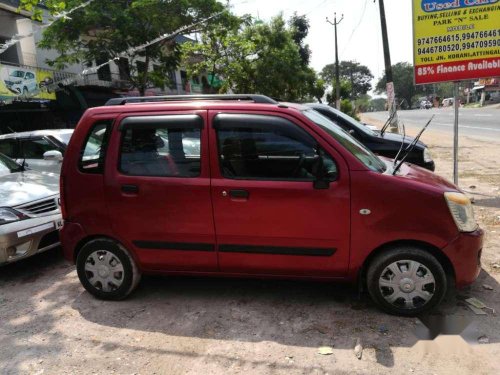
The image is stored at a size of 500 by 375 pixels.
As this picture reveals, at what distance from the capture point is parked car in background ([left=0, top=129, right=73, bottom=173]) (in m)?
7.48

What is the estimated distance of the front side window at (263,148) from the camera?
11.6 ft

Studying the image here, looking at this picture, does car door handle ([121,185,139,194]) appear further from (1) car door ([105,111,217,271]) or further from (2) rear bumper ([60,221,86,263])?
(2) rear bumper ([60,221,86,263])

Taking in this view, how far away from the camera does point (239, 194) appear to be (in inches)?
140

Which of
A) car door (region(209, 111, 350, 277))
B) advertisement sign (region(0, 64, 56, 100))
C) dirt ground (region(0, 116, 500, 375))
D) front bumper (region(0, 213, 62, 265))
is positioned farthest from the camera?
advertisement sign (region(0, 64, 56, 100))

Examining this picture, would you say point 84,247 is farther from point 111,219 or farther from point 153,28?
point 153,28

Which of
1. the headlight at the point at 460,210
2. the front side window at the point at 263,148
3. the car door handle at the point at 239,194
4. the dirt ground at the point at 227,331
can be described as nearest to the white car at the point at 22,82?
the dirt ground at the point at 227,331

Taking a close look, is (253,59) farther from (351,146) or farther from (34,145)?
(351,146)

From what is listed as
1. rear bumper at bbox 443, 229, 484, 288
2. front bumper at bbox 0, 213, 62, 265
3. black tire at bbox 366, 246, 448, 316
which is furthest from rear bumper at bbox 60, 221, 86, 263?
rear bumper at bbox 443, 229, 484, 288

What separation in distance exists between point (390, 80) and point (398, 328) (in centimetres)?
1374

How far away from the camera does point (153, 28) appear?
14570mm

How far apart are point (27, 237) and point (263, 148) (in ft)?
9.34

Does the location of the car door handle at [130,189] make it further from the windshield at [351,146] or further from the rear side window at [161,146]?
the windshield at [351,146]

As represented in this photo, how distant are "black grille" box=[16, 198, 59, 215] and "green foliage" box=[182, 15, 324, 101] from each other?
53.2 ft

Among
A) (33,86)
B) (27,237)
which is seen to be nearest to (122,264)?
(27,237)
